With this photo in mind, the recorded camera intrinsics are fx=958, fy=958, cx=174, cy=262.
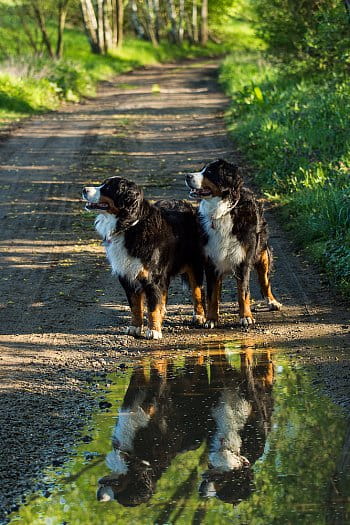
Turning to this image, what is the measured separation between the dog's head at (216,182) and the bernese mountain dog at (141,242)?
41 cm

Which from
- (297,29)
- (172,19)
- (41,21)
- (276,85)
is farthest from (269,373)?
(172,19)

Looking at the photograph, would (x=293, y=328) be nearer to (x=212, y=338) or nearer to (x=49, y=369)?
(x=212, y=338)

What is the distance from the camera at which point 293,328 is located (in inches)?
336

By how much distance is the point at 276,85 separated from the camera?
25312 millimetres

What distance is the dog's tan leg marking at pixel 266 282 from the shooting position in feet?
Result: 29.7

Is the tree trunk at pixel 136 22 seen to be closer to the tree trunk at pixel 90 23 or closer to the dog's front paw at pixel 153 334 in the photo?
the tree trunk at pixel 90 23

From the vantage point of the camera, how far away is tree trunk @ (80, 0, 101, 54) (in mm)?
44844

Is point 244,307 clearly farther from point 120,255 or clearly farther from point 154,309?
point 120,255

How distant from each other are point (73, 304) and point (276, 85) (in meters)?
17.0

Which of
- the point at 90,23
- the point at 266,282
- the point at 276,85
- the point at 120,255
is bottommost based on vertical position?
the point at 90,23

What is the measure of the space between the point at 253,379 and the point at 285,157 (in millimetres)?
9213

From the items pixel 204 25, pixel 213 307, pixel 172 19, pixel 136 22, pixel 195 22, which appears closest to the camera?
pixel 213 307

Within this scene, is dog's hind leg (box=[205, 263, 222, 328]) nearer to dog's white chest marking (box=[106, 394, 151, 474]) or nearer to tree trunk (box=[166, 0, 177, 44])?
dog's white chest marking (box=[106, 394, 151, 474])

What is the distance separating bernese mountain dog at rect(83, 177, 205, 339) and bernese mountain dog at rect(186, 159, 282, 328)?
0.21m
